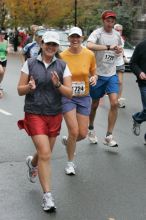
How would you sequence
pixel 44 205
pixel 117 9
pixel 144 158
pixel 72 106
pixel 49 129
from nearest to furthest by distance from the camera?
pixel 44 205 < pixel 49 129 < pixel 72 106 < pixel 144 158 < pixel 117 9

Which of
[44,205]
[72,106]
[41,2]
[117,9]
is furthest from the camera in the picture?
[41,2]

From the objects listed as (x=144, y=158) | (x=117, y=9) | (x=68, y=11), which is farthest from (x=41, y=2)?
(x=144, y=158)

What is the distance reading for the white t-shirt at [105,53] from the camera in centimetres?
783

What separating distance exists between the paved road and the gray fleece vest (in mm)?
929

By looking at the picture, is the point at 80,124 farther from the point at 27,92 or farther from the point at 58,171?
the point at 27,92

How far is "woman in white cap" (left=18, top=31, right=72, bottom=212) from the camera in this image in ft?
17.4

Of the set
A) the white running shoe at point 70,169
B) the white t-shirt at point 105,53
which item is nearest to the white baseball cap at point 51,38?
the white running shoe at point 70,169

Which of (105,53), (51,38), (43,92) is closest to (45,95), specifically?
(43,92)

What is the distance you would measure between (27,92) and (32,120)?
308mm

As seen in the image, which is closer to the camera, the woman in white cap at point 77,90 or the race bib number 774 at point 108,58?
the woman in white cap at point 77,90

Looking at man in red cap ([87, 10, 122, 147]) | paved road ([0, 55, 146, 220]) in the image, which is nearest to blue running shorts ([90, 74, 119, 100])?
man in red cap ([87, 10, 122, 147])

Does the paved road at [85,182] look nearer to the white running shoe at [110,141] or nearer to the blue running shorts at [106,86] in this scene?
the white running shoe at [110,141]

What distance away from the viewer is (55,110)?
18.0ft

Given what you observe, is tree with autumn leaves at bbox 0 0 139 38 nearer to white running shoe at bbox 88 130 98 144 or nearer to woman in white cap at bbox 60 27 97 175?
white running shoe at bbox 88 130 98 144
